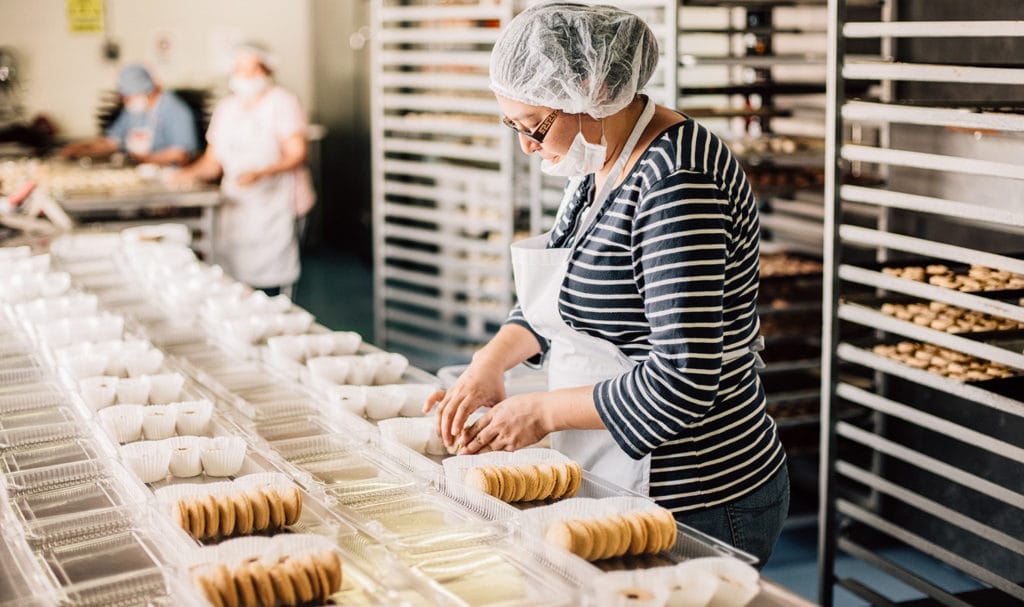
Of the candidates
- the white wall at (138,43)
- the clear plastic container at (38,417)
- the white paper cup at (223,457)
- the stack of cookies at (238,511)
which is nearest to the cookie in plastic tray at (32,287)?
the clear plastic container at (38,417)

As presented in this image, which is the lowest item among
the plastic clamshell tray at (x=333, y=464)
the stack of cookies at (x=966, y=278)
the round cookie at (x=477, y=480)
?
the plastic clamshell tray at (x=333, y=464)

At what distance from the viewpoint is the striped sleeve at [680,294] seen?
2.03 metres

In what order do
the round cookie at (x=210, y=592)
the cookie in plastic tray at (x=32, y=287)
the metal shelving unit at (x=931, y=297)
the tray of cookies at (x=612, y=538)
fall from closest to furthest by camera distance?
the round cookie at (x=210, y=592) < the tray of cookies at (x=612, y=538) < the metal shelving unit at (x=931, y=297) < the cookie in plastic tray at (x=32, y=287)

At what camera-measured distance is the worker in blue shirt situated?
9.14m

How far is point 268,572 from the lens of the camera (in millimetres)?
1689

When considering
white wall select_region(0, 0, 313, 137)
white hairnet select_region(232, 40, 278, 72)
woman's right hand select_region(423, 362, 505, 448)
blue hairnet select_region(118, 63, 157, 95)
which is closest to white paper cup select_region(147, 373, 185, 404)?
woman's right hand select_region(423, 362, 505, 448)

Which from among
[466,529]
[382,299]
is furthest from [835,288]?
[382,299]

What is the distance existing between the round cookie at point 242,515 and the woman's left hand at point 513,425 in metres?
0.51

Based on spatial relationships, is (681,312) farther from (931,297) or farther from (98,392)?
(931,297)

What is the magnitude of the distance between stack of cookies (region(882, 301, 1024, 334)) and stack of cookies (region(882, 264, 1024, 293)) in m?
0.10

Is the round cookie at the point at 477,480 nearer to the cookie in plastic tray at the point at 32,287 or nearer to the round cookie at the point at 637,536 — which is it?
the round cookie at the point at 637,536

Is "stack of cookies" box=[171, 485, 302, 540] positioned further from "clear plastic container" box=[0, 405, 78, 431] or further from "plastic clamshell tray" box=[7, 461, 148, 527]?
"clear plastic container" box=[0, 405, 78, 431]

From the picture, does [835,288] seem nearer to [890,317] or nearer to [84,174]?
[890,317]

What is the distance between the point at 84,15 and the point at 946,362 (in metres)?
10.1
